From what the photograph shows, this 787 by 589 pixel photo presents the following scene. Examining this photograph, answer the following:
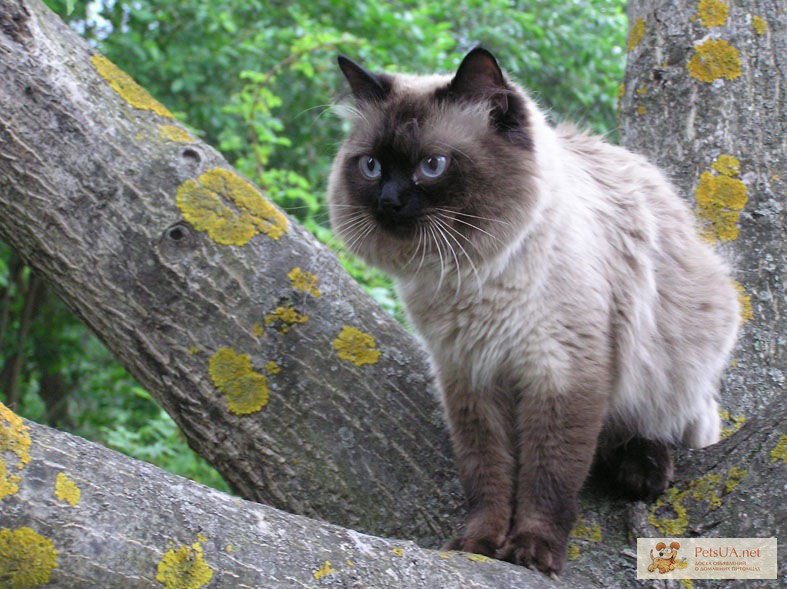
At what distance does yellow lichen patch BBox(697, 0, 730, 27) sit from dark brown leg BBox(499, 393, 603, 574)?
1.86 metres

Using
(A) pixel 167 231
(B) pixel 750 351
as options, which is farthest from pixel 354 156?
(B) pixel 750 351

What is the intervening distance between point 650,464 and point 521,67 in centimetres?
536

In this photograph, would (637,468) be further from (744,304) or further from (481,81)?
(481,81)

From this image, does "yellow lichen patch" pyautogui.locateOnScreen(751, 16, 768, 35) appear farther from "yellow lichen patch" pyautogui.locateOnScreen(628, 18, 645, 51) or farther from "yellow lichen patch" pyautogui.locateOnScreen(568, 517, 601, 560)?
"yellow lichen patch" pyautogui.locateOnScreen(568, 517, 601, 560)

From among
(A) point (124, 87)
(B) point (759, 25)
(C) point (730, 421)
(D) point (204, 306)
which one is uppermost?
(B) point (759, 25)

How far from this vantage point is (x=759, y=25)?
3.51m

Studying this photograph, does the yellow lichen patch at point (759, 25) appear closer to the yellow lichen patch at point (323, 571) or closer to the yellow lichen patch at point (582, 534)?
the yellow lichen patch at point (582, 534)

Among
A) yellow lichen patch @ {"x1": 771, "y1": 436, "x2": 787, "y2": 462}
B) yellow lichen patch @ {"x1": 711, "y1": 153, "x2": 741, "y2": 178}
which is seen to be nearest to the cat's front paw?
yellow lichen patch @ {"x1": 771, "y1": 436, "x2": 787, "y2": 462}

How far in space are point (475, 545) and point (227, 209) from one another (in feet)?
4.55

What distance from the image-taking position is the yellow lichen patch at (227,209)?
279 cm

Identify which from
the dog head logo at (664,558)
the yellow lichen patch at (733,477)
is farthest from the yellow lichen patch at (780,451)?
the dog head logo at (664,558)

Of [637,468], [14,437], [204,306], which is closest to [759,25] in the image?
[637,468]

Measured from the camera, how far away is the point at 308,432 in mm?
2682

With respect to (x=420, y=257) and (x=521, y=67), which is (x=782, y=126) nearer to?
(x=420, y=257)
